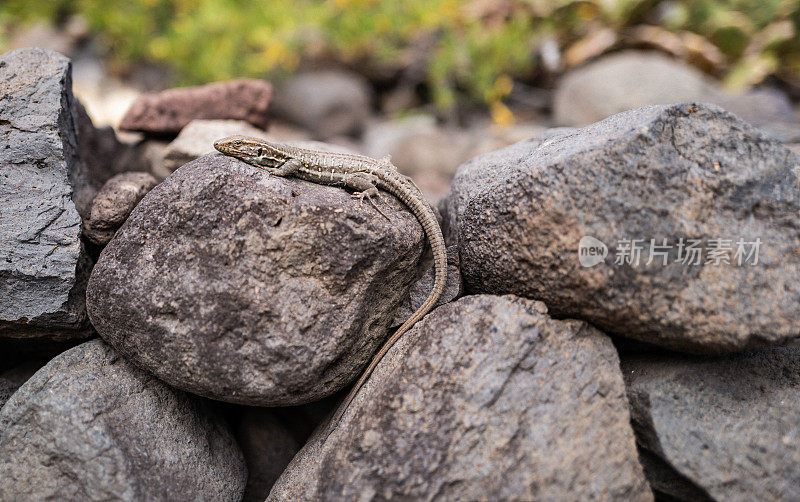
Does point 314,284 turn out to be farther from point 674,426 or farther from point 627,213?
point 674,426

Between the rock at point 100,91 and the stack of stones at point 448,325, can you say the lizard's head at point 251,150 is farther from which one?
the rock at point 100,91

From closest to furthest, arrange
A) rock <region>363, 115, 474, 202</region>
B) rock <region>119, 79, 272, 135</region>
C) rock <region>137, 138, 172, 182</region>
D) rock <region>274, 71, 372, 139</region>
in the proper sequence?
rock <region>137, 138, 172, 182</region>, rock <region>119, 79, 272, 135</region>, rock <region>363, 115, 474, 202</region>, rock <region>274, 71, 372, 139</region>

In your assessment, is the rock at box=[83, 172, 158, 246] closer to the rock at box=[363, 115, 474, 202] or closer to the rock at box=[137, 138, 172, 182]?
the rock at box=[137, 138, 172, 182]

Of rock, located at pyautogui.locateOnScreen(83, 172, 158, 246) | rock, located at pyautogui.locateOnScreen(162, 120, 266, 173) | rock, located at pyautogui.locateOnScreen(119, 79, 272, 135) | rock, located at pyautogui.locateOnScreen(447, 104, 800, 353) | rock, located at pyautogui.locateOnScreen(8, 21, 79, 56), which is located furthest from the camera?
rock, located at pyautogui.locateOnScreen(8, 21, 79, 56)

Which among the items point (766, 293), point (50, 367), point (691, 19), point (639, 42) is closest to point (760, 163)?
point (766, 293)

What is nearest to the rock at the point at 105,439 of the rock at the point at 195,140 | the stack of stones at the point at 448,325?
the stack of stones at the point at 448,325

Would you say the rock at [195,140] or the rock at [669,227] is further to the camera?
the rock at [195,140]

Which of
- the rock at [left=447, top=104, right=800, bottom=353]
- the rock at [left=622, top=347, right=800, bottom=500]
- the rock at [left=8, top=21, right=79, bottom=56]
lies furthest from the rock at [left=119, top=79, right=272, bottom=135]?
the rock at [left=8, top=21, right=79, bottom=56]

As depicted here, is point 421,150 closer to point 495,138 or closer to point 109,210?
point 495,138
